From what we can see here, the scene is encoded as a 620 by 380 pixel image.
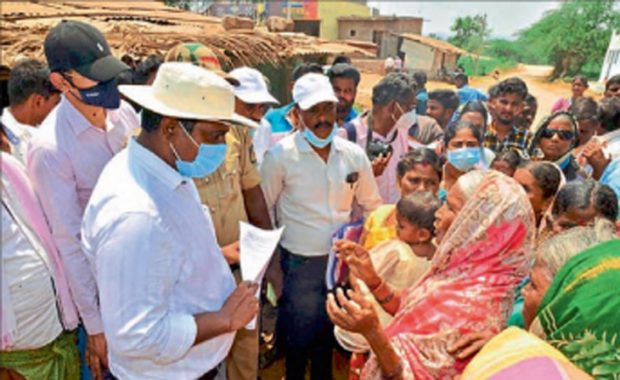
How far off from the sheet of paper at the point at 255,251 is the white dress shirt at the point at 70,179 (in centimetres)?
76

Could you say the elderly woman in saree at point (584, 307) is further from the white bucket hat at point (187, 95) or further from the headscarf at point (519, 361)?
the white bucket hat at point (187, 95)

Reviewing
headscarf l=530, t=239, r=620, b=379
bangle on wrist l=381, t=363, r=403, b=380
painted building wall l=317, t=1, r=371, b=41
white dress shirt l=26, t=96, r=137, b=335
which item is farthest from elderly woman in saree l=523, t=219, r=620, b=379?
painted building wall l=317, t=1, r=371, b=41

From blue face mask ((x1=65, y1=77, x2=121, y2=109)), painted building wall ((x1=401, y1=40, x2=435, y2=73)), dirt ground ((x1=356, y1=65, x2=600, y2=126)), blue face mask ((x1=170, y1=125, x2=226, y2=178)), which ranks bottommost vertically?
dirt ground ((x1=356, y1=65, x2=600, y2=126))

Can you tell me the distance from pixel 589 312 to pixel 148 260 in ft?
4.55

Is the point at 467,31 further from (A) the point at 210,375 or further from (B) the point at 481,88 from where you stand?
(A) the point at 210,375

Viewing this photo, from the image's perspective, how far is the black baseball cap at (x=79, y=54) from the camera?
208 cm

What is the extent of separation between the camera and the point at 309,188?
2902 mm

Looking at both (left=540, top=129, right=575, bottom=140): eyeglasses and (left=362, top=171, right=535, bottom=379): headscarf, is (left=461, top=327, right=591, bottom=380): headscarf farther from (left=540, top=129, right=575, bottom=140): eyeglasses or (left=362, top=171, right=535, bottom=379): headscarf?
(left=540, top=129, right=575, bottom=140): eyeglasses

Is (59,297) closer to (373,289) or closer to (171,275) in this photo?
(171,275)

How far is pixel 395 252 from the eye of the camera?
240cm

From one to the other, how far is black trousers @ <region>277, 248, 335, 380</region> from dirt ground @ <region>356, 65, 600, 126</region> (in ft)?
44.2

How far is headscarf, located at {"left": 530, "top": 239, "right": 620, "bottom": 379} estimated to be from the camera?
1296 millimetres

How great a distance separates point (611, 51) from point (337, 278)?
34.5m

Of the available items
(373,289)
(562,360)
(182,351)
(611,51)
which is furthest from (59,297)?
(611,51)
